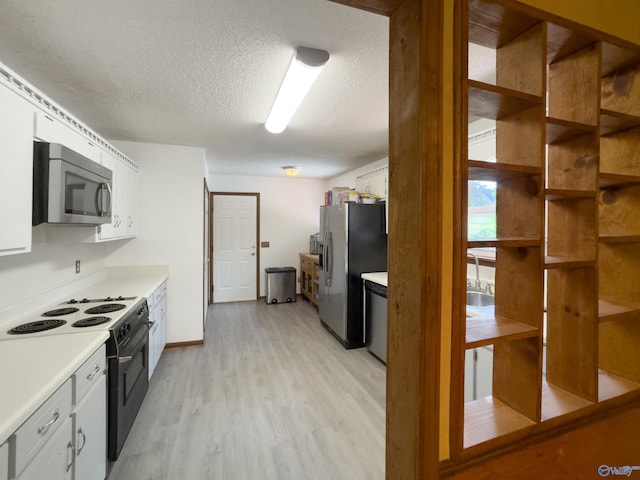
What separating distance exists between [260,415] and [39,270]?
1922mm

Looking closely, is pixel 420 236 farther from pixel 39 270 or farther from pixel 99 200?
pixel 39 270

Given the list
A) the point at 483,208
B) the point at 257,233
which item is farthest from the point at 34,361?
the point at 257,233

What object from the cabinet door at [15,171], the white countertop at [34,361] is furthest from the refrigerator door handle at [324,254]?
the cabinet door at [15,171]

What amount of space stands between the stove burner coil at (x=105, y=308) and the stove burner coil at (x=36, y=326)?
19 cm

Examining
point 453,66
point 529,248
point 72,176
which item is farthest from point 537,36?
point 72,176

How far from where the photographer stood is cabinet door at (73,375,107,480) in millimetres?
1322

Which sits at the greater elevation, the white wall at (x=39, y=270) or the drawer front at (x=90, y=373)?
the white wall at (x=39, y=270)

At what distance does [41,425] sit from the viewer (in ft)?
3.35

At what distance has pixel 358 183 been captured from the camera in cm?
431

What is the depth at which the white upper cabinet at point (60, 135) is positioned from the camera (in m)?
1.51

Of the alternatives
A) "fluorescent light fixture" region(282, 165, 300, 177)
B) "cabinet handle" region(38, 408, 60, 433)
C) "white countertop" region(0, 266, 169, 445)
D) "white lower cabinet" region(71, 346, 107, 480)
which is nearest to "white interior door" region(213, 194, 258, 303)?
"fluorescent light fixture" region(282, 165, 300, 177)

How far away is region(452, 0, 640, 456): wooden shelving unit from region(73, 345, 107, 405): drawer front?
154 centimetres

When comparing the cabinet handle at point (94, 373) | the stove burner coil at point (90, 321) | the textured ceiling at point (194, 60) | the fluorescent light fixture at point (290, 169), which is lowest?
the cabinet handle at point (94, 373)

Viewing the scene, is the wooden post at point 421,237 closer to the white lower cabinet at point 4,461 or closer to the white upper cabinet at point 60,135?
the white lower cabinet at point 4,461
